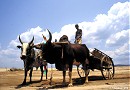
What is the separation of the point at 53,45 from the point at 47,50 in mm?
442

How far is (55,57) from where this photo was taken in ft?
52.3

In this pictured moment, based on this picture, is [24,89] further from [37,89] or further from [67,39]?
[67,39]

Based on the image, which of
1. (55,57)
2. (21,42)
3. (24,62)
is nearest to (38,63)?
(24,62)

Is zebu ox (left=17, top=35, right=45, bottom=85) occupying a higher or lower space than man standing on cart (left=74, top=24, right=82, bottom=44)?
lower

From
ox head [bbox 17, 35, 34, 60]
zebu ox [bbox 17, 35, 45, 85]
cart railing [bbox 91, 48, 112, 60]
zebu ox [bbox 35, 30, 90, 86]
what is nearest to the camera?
zebu ox [bbox 35, 30, 90, 86]

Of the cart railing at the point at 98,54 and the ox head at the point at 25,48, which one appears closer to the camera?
the ox head at the point at 25,48

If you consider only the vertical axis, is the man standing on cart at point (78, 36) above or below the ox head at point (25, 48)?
above

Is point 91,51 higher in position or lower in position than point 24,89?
higher

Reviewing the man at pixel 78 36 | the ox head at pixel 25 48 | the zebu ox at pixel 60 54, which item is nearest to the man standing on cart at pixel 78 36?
the man at pixel 78 36

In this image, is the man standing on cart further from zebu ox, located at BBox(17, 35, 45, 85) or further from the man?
zebu ox, located at BBox(17, 35, 45, 85)

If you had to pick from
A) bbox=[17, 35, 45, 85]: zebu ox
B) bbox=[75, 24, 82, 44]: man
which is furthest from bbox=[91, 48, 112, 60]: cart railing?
bbox=[17, 35, 45, 85]: zebu ox

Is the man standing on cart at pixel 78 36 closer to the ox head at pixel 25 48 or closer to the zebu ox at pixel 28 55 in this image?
the zebu ox at pixel 28 55

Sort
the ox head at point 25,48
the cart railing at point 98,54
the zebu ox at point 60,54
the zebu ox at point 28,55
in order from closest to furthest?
the zebu ox at point 60,54, the ox head at point 25,48, the zebu ox at point 28,55, the cart railing at point 98,54

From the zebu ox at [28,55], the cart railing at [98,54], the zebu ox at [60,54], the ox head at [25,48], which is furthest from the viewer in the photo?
the cart railing at [98,54]
